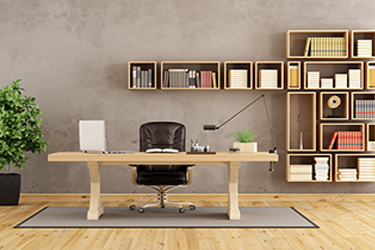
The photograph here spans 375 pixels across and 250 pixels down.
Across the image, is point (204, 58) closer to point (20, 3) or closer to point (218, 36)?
point (218, 36)

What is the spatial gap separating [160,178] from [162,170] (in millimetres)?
Result: 220

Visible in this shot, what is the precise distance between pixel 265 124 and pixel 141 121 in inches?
67.2

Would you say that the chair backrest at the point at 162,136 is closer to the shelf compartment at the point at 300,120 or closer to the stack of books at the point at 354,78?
the shelf compartment at the point at 300,120

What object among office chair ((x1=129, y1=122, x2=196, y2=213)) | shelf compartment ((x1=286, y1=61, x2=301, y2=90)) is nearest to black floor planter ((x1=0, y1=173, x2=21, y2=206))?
office chair ((x1=129, y1=122, x2=196, y2=213))

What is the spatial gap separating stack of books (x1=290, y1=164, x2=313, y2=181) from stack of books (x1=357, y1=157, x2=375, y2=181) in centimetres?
66

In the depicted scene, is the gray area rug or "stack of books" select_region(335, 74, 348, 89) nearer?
the gray area rug

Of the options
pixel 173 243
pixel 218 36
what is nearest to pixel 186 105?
pixel 218 36

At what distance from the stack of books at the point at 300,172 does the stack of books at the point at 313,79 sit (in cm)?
107

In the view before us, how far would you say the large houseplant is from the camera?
15.9 feet

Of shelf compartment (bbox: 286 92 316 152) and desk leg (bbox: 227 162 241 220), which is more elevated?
shelf compartment (bbox: 286 92 316 152)

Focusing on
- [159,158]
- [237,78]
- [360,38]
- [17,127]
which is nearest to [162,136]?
[159,158]

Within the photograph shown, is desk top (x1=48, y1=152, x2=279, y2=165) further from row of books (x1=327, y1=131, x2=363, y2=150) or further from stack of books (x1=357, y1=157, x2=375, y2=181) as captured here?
stack of books (x1=357, y1=157, x2=375, y2=181)

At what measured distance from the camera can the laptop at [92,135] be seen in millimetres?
3879

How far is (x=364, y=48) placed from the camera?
522 centimetres
